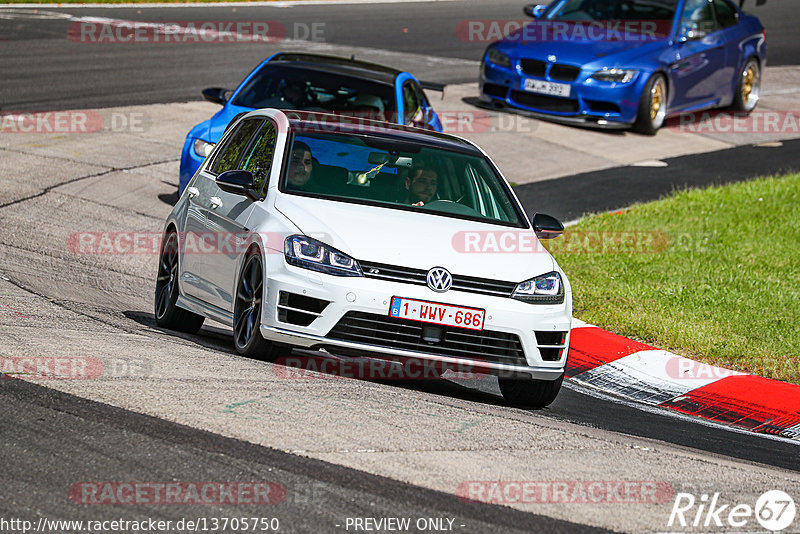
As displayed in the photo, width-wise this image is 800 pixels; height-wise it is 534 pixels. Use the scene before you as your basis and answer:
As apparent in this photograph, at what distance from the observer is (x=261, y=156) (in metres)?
8.25

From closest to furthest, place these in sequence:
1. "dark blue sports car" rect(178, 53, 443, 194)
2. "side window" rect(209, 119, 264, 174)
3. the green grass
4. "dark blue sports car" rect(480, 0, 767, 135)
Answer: "side window" rect(209, 119, 264, 174) < the green grass < "dark blue sports car" rect(178, 53, 443, 194) < "dark blue sports car" rect(480, 0, 767, 135)

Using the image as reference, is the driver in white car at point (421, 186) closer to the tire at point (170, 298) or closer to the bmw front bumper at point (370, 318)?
the bmw front bumper at point (370, 318)

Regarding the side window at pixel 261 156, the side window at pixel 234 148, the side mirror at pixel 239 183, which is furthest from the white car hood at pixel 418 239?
the side window at pixel 234 148

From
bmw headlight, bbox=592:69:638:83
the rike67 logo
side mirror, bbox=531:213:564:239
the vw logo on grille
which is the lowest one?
the rike67 logo

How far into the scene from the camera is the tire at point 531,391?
7.63 m

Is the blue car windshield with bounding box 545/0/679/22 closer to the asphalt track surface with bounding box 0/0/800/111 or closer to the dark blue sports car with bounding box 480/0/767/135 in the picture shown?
the dark blue sports car with bounding box 480/0/767/135

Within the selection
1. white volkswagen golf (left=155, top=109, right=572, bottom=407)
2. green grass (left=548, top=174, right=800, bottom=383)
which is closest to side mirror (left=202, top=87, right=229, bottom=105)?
green grass (left=548, top=174, right=800, bottom=383)

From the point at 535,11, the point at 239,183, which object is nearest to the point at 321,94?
the point at 239,183

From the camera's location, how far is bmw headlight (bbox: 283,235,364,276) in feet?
23.0

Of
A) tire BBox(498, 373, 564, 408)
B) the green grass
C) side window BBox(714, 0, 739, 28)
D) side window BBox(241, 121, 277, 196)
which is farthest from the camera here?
side window BBox(714, 0, 739, 28)

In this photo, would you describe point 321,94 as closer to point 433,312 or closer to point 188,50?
point 433,312

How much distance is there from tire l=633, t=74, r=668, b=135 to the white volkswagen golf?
10.4 m

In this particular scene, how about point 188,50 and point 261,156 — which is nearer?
point 261,156

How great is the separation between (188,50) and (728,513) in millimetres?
19413
